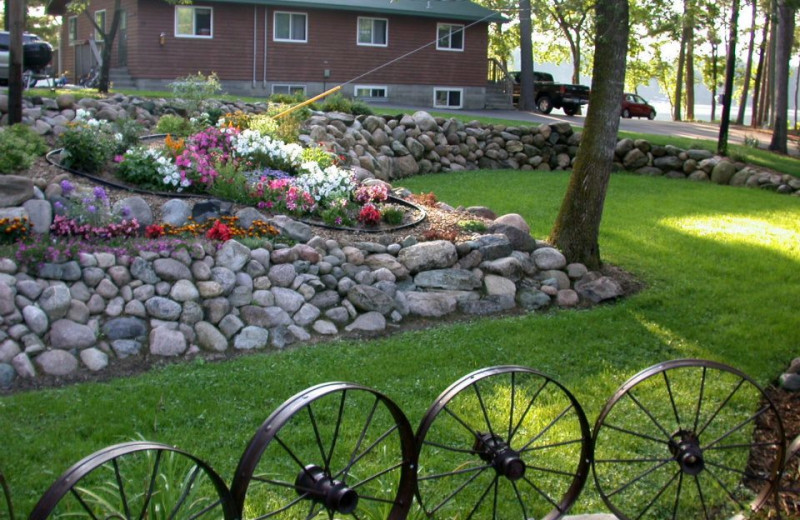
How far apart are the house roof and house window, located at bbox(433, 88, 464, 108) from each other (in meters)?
2.44

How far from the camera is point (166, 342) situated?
6070mm

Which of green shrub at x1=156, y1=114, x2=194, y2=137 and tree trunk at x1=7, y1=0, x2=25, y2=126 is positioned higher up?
tree trunk at x1=7, y1=0, x2=25, y2=126

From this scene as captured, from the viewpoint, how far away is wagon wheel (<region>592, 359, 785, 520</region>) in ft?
10.4

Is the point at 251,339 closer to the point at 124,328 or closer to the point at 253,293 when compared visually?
the point at 253,293

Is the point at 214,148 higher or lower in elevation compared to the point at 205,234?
higher

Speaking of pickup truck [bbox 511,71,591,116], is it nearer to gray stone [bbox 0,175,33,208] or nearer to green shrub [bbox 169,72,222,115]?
green shrub [bbox 169,72,222,115]

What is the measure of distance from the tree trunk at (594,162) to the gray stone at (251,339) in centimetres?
343

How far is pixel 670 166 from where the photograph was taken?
1625 centimetres

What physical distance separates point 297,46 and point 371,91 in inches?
119

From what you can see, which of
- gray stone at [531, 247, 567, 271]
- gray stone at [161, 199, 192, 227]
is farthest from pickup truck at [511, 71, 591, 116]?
gray stone at [161, 199, 192, 227]

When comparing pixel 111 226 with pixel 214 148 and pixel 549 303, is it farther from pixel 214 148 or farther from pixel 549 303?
pixel 549 303

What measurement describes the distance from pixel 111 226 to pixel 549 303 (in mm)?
3952

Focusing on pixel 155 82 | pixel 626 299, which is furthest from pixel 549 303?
pixel 155 82

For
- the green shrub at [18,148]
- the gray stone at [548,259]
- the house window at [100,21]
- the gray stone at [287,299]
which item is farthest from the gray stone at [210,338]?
the house window at [100,21]
